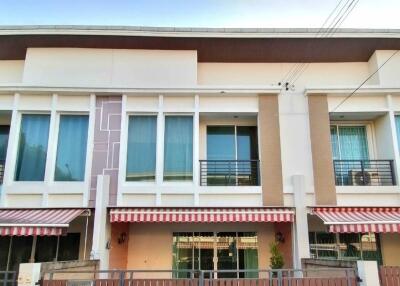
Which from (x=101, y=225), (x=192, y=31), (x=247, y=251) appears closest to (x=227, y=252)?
(x=247, y=251)

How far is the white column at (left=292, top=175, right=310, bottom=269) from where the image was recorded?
547 inches

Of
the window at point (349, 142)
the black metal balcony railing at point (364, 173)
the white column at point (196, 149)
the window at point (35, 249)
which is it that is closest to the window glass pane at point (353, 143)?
the window at point (349, 142)

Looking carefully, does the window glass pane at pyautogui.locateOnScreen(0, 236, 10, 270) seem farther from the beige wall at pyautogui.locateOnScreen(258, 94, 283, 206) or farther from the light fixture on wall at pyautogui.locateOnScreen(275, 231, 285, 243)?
the light fixture on wall at pyautogui.locateOnScreen(275, 231, 285, 243)

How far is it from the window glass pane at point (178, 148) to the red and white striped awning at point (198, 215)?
1771 millimetres

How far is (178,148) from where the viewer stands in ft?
50.6

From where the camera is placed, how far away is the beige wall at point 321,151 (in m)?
14.7

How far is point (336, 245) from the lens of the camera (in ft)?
52.0

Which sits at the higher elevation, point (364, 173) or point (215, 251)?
point (364, 173)

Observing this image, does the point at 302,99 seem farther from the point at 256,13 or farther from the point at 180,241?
the point at 180,241

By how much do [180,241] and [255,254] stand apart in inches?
131

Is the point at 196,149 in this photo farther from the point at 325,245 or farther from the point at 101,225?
the point at 325,245

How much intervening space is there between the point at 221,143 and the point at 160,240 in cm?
511

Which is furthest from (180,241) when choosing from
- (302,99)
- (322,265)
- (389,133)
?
(389,133)

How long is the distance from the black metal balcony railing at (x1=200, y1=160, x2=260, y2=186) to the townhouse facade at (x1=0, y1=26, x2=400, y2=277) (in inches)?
2.0
